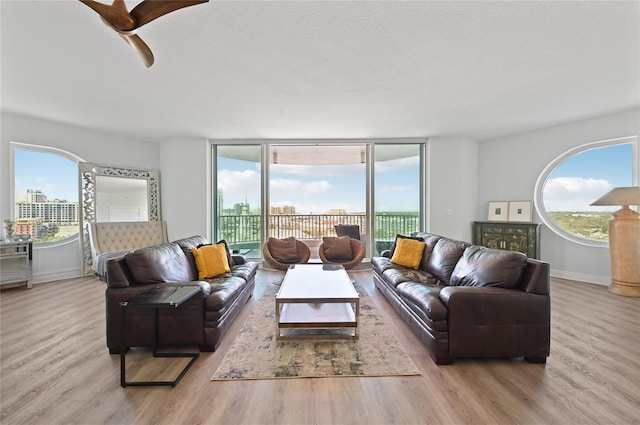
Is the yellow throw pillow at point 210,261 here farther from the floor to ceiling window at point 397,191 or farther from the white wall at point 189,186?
the floor to ceiling window at point 397,191

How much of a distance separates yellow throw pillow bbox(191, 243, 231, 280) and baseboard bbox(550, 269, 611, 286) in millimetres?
5562

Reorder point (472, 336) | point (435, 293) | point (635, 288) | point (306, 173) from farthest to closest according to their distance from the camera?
point (306, 173) < point (635, 288) < point (435, 293) < point (472, 336)

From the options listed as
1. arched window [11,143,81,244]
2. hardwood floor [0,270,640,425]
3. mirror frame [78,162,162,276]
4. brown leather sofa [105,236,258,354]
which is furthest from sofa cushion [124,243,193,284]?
arched window [11,143,81,244]

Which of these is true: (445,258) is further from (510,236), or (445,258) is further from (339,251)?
(510,236)

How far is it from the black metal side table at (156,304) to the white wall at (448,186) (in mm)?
4748

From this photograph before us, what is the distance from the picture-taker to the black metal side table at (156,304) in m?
1.71

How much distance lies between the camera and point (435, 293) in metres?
2.28

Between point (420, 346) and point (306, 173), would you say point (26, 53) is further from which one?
point (306, 173)

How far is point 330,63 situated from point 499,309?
265 centimetres

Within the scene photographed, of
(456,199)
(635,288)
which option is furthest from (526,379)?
(456,199)

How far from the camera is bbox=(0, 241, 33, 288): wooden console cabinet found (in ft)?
12.6

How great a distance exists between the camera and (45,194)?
455cm

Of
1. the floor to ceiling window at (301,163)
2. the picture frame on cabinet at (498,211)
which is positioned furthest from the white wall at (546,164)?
the floor to ceiling window at (301,163)

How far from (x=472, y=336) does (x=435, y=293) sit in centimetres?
40
